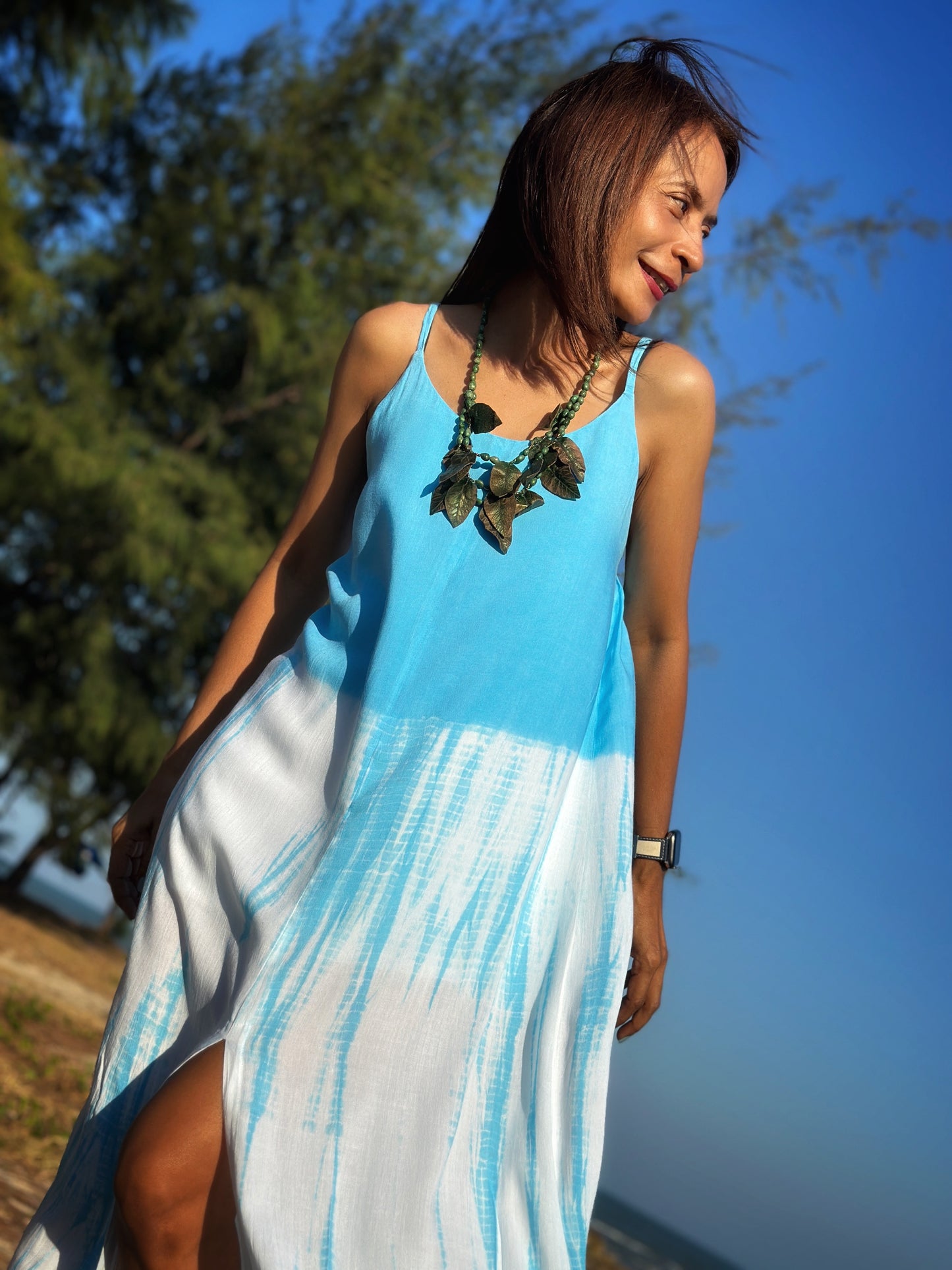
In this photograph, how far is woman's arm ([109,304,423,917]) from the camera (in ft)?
5.40

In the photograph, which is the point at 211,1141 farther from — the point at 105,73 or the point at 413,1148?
the point at 105,73

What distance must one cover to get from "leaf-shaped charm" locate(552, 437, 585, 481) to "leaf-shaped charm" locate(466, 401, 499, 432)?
0.10 meters

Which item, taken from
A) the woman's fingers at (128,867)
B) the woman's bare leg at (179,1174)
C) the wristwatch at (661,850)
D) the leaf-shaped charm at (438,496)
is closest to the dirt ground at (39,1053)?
the woman's fingers at (128,867)

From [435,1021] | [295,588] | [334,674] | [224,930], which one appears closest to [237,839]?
[224,930]

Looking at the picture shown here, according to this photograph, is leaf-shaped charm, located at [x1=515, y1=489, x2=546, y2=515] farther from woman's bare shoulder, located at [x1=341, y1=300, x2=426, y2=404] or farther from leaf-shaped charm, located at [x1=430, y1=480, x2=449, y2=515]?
woman's bare shoulder, located at [x1=341, y1=300, x2=426, y2=404]

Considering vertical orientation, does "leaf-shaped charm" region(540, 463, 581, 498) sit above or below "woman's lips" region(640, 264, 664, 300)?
below

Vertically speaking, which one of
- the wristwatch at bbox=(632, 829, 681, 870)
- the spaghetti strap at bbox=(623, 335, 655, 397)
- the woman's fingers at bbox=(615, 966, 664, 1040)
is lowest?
the woman's fingers at bbox=(615, 966, 664, 1040)

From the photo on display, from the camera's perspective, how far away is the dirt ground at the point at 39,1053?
2.89m

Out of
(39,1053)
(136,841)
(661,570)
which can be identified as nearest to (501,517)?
(661,570)

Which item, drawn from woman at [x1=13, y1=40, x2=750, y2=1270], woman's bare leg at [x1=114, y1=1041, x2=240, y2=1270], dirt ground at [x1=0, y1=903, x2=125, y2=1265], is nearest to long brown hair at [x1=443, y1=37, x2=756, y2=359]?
woman at [x1=13, y1=40, x2=750, y2=1270]

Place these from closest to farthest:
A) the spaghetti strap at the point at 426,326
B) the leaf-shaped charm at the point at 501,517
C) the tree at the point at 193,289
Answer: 1. the leaf-shaped charm at the point at 501,517
2. the spaghetti strap at the point at 426,326
3. the tree at the point at 193,289

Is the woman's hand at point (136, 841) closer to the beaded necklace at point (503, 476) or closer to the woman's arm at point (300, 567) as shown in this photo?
the woman's arm at point (300, 567)

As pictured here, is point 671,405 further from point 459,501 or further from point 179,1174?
point 179,1174

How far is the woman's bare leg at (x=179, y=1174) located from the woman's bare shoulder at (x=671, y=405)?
89 cm
